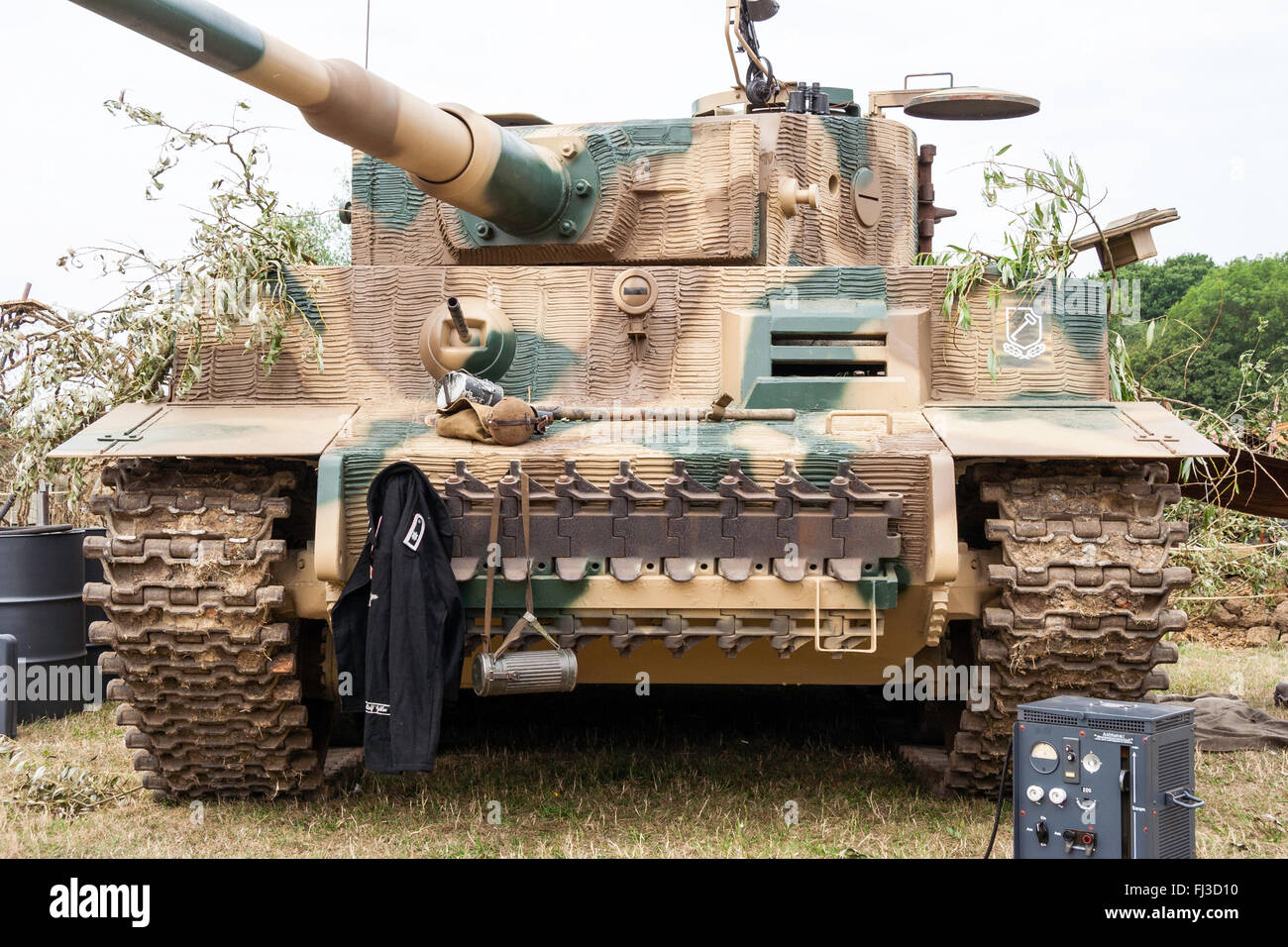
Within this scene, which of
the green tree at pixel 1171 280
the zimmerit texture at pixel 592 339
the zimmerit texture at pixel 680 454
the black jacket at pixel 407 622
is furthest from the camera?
the green tree at pixel 1171 280

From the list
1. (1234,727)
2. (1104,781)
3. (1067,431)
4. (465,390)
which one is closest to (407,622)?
(465,390)

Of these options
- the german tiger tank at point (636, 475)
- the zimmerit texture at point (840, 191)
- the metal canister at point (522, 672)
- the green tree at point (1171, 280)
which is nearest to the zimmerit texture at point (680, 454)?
the german tiger tank at point (636, 475)

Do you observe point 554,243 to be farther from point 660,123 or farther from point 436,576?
point 436,576

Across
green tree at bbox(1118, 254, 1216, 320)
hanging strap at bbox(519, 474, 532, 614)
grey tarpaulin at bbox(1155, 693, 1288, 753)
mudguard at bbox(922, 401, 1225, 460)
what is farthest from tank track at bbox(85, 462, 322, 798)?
green tree at bbox(1118, 254, 1216, 320)

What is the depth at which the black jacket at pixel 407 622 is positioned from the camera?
207 inches

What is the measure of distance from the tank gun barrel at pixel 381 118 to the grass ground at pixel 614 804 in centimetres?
267

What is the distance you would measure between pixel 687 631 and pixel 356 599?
1.25 m

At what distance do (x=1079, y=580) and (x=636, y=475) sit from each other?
170cm

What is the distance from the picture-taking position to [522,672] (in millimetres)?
5359

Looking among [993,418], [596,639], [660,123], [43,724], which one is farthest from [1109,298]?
[43,724]

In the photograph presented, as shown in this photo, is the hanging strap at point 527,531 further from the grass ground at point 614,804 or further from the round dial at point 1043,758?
the round dial at point 1043,758

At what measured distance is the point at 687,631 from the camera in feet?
18.0

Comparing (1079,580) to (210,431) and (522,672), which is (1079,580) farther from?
(210,431)
